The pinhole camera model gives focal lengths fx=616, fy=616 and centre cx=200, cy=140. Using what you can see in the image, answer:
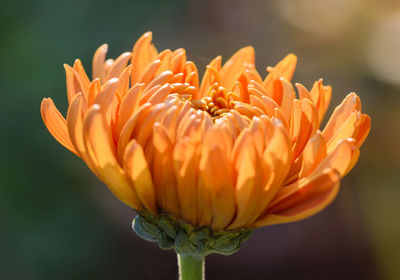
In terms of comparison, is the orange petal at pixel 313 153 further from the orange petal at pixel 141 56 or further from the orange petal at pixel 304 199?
the orange petal at pixel 141 56

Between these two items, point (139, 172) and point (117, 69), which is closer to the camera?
point (139, 172)

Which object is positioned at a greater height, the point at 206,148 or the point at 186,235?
the point at 206,148

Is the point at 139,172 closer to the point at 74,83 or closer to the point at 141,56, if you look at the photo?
the point at 74,83

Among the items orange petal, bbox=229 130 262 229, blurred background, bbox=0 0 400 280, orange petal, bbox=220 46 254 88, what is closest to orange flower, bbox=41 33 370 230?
orange petal, bbox=229 130 262 229

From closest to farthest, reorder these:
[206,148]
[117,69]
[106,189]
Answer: [206,148]
[117,69]
[106,189]

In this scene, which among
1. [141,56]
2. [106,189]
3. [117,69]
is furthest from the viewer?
[106,189]

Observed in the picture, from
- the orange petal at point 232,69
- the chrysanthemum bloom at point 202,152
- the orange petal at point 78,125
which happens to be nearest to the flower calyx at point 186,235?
the chrysanthemum bloom at point 202,152

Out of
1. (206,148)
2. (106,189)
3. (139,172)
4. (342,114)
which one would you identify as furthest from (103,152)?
(106,189)
